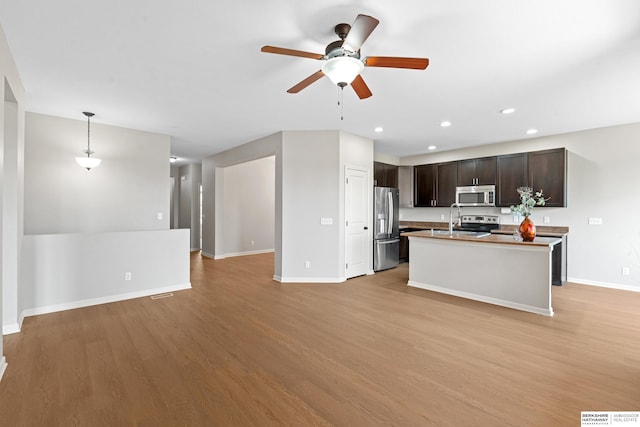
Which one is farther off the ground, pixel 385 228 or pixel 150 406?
pixel 385 228

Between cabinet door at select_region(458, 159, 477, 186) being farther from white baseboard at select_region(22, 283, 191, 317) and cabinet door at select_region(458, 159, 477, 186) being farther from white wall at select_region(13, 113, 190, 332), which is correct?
white baseboard at select_region(22, 283, 191, 317)

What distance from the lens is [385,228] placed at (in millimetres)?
6039

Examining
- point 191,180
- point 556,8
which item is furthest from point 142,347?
point 191,180

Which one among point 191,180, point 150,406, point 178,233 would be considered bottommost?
point 150,406

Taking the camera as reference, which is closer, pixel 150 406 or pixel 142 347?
pixel 150 406

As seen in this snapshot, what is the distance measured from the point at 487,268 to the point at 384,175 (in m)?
3.05

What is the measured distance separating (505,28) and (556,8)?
0.30m

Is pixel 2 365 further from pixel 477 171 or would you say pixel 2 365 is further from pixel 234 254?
pixel 477 171

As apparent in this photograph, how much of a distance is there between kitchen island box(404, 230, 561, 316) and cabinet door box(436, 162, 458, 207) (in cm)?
222

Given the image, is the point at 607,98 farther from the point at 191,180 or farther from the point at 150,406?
the point at 191,180

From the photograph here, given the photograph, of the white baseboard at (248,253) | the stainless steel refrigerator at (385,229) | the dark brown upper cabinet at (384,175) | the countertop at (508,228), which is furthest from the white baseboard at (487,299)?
the white baseboard at (248,253)

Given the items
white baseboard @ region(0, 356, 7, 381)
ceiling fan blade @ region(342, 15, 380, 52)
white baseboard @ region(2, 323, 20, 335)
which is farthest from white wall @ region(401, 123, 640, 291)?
white baseboard @ region(2, 323, 20, 335)

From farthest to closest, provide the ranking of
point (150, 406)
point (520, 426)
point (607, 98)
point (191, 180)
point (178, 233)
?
1. point (191, 180)
2. point (178, 233)
3. point (607, 98)
4. point (150, 406)
5. point (520, 426)

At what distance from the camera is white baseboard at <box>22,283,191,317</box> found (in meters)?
3.49
